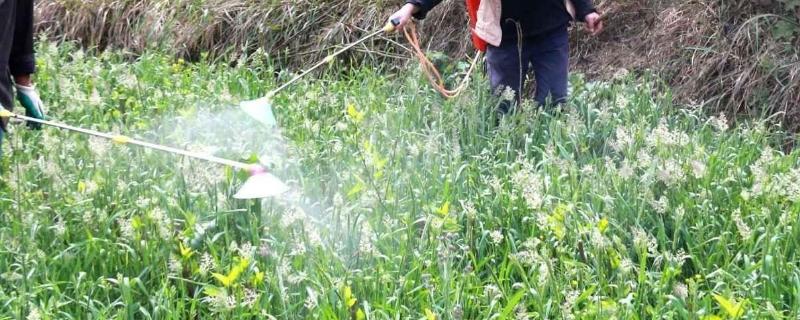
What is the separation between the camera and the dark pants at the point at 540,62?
545cm

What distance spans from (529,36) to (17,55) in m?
2.34

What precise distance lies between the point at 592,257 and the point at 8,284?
183 centimetres

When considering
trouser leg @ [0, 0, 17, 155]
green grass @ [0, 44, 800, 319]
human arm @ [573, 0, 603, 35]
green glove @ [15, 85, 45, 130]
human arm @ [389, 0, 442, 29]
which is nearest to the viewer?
green grass @ [0, 44, 800, 319]

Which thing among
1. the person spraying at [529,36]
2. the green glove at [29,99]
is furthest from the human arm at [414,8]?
the green glove at [29,99]

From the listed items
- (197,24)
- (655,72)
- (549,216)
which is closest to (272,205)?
(549,216)

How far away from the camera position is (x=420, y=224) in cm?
396

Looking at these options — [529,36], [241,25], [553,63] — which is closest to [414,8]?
[529,36]

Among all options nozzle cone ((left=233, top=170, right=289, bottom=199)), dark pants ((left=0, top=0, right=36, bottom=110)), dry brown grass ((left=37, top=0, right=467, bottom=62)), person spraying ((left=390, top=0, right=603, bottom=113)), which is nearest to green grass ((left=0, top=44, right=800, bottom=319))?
nozzle cone ((left=233, top=170, right=289, bottom=199))

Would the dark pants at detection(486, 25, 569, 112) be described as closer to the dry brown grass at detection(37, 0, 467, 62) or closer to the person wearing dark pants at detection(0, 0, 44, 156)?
the dry brown grass at detection(37, 0, 467, 62)

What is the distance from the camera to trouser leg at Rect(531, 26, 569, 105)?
215 inches

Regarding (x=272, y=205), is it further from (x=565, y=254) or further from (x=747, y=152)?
(x=747, y=152)

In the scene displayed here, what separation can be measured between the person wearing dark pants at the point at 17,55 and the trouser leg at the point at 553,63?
90.9 inches

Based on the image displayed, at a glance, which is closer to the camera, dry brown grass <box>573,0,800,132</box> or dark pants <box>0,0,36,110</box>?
dark pants <box>0,0,36,110</box>

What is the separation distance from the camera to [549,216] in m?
3.58
